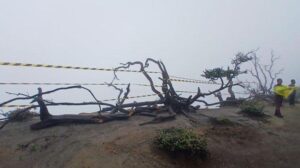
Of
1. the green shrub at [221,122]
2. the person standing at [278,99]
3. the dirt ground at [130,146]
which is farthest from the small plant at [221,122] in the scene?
the person standing at [278,99]

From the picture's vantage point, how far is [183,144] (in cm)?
818

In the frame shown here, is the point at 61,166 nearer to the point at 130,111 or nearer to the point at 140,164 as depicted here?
→ the point at 140,164

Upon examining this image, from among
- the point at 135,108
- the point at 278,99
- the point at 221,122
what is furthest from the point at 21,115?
the point at 278,99

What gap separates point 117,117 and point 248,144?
437cm

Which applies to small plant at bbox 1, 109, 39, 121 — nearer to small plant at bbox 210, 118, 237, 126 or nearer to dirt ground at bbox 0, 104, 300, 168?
dirt ground at bbox 0, 104, 300, 168

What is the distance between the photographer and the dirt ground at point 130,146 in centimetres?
761

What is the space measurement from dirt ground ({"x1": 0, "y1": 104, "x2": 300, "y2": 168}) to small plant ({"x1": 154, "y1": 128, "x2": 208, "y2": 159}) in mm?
180

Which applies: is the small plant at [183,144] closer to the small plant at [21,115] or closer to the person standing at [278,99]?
the small plant at [21,115]

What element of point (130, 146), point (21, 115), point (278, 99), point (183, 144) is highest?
point (21, 115)

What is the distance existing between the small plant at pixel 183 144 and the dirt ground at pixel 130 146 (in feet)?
0.59

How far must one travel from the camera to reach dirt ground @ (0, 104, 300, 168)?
25.0 feet

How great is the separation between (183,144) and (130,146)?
1.36 m

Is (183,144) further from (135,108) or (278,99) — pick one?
(278,99)

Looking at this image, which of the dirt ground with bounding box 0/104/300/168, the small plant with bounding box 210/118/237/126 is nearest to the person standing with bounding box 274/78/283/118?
the dirt ground with bounding box 0/104/300/168
